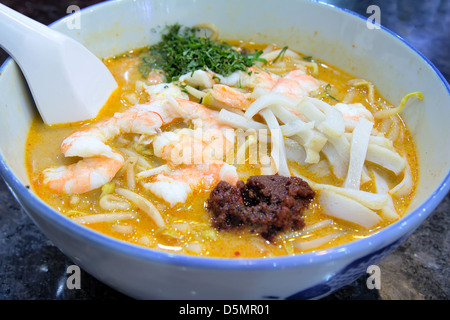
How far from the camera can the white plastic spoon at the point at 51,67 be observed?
1843 mm

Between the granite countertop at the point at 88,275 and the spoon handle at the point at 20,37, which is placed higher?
the spoon handle at the point at 20,37

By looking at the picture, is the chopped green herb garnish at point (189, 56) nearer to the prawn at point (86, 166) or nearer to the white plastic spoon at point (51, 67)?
the white plastic spoon at point (51, 67)

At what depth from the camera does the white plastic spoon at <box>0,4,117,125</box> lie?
184 centimetres

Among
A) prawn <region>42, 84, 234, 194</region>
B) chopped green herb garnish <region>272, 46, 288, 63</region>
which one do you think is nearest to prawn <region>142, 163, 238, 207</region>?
prawn <region>42, 84, 234, 194</region>

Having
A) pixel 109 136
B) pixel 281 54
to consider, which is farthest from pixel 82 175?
pixel 281 54

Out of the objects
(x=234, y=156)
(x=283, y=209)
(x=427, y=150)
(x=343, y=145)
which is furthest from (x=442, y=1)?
(x=283, y=209)

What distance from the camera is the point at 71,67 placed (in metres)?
1.96

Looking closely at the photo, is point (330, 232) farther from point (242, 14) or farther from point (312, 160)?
point (242, 14)

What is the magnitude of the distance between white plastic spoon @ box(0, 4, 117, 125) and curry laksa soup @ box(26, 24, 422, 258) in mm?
77

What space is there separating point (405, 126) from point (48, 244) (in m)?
1.72

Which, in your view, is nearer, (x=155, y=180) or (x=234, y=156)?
(x=155, y=180)

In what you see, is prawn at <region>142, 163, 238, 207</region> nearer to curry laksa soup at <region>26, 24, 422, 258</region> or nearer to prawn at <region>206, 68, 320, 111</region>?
curry laksa soup at <region>26, 24, 422, 258</region>

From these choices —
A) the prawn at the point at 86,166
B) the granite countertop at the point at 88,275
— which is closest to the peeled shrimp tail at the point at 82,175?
the prawn at the point at 86,166

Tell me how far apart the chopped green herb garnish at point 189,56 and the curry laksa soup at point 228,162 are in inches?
0.5
